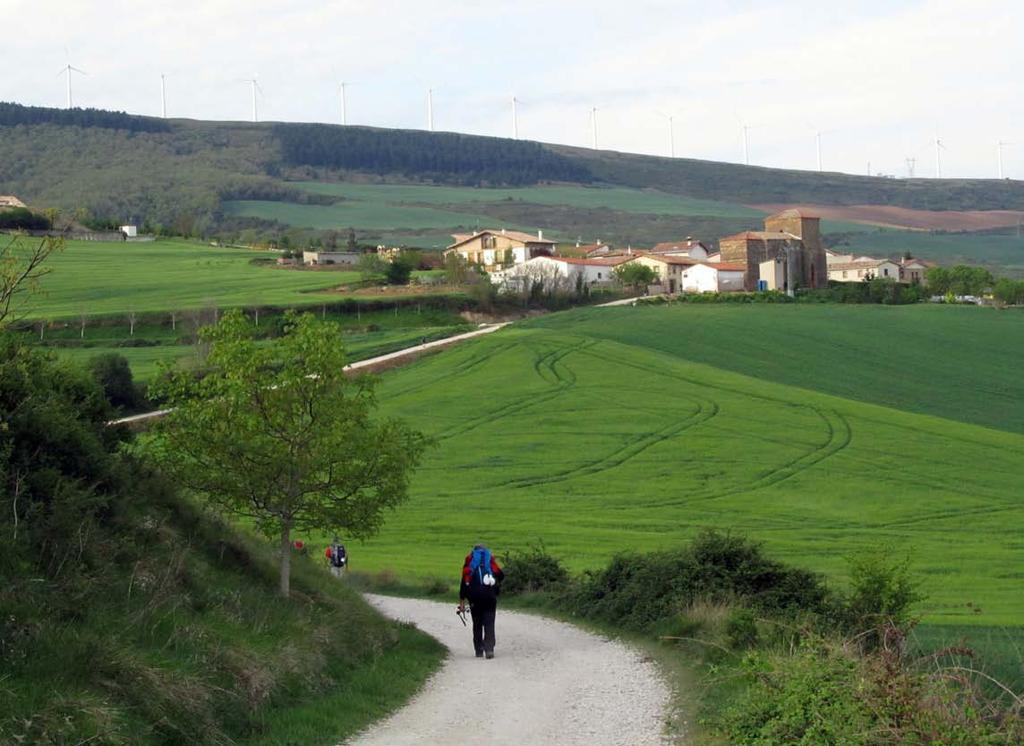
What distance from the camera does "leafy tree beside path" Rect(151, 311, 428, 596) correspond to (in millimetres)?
20203

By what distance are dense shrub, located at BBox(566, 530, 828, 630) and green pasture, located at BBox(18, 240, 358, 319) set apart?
70630mm

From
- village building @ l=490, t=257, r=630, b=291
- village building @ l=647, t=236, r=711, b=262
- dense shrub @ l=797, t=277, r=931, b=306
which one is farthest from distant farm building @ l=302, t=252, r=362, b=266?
dense shrub @ l=797, t=277, r=931, b=306

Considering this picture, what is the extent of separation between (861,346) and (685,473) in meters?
40.1

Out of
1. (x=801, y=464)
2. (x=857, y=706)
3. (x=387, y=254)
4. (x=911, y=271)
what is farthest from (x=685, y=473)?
(x=911, y=271)

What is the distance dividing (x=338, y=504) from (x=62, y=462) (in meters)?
5.97

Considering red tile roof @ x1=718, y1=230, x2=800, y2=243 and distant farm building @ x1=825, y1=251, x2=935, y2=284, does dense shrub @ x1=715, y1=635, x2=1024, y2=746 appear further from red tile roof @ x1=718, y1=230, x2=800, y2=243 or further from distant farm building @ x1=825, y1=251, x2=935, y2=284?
distant farm building @ x1=825, y1=251, x2=935, y2=284

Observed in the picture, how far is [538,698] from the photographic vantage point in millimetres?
15750

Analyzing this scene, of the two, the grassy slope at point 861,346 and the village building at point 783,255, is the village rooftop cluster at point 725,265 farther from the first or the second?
the grassy slope at point 861,346

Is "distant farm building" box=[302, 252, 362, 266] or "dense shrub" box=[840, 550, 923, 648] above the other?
"distant farm building" box=[302, 252, 362, 266]

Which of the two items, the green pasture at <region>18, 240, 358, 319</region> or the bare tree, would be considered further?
the green pasture at <region>18, 240, 358, 319</region>

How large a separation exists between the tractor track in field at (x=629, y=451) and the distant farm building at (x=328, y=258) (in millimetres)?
75033

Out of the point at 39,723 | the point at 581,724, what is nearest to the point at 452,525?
the point at 581,724

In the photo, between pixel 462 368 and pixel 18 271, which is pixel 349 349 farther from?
pixel 18 271

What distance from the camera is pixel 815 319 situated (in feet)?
317
